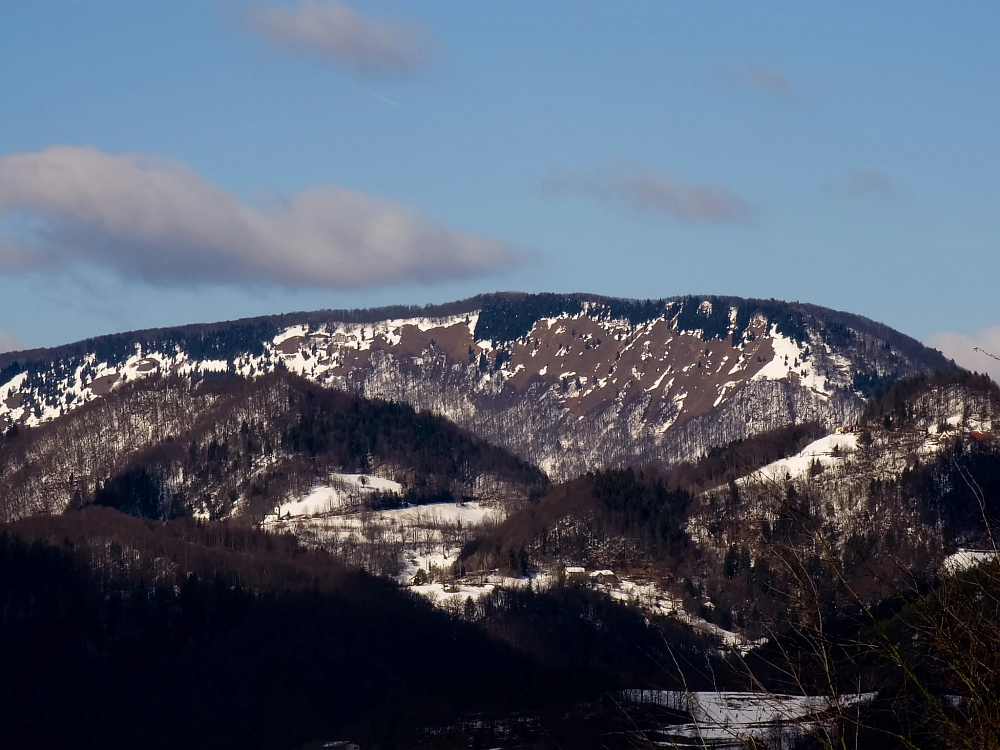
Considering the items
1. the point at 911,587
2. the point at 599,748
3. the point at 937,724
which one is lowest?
the point at 599,748

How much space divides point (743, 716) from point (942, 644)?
13049 cm

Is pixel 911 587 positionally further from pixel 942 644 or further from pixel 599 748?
pixel 599 748

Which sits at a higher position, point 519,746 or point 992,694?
point 992,694

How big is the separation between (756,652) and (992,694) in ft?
18.7

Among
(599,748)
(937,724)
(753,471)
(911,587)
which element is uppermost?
(753,471)

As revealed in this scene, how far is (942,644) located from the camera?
35375mm

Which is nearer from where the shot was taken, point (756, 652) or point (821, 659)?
point (821, 659)

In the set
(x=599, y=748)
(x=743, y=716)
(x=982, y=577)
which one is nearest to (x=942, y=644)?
(x=982, y=577)

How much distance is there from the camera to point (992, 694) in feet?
118

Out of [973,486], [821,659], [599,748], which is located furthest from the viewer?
[599,748]

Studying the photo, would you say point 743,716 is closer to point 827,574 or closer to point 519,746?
point 519,746

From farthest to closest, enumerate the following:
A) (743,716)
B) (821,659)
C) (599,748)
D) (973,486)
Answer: (599,748) < (743,716) < (973,486) < (821,659)

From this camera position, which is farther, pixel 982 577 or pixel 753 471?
pixel 982 577

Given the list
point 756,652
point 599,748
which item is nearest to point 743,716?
point 599,748
